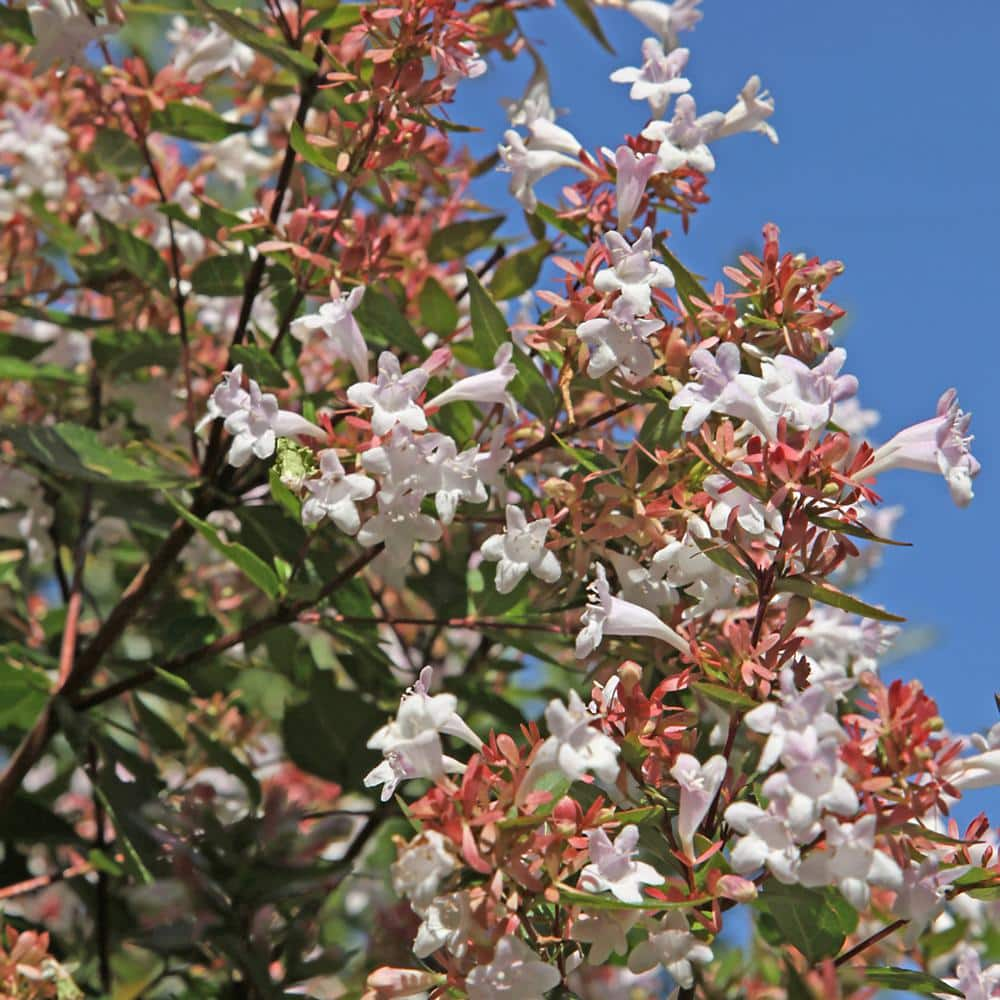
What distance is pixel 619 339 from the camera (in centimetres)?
166

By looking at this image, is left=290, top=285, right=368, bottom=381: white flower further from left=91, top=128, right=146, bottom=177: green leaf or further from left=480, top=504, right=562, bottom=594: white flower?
left=91, top=128, right=146, bottom=177: green leaf

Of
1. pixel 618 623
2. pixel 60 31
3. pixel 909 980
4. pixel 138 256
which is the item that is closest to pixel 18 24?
pixel 60 31

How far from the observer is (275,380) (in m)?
2.07

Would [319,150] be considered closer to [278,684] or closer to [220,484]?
[220,484]

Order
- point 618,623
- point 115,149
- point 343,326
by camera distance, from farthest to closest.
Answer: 1. point 115,149
2. point 343,326
3. point 618,623

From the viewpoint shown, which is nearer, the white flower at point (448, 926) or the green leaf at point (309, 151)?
the white flower at point (448, 926)

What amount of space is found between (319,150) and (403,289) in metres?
0.34

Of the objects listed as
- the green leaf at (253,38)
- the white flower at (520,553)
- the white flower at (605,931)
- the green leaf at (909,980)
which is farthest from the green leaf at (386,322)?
the green leaf at (909,980)

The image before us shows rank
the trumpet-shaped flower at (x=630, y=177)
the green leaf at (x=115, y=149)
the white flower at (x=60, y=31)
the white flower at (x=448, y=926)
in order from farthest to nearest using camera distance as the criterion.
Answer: the green leaf at (x=115, y=149) → the white flower at (x=60, y=31) → the trumpet-shaped flower at (x=630, y=177) → the white flower at (x=448, y=926)

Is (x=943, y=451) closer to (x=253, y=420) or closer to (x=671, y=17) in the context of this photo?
(x=253, y=420)

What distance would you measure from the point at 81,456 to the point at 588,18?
1.20 meters

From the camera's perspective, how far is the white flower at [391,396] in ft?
5.39

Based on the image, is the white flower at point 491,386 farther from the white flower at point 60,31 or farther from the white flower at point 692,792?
the white flower at point 60,31

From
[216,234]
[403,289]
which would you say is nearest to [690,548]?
[403,289]
